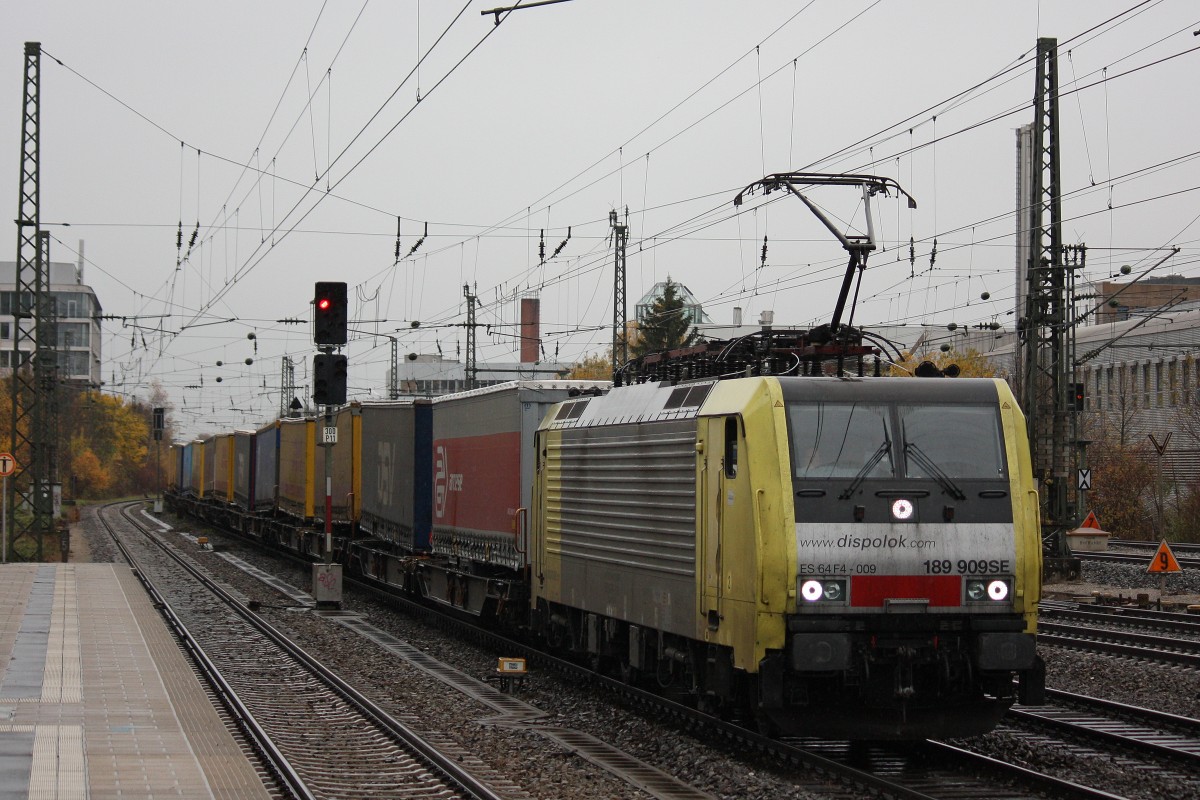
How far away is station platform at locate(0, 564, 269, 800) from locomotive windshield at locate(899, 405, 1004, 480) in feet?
16.7

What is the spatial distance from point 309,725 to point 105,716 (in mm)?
1806

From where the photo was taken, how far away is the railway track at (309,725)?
10375 millimetres

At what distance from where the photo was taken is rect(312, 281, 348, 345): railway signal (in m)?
22.0

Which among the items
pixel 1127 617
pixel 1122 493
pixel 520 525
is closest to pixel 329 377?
pixel 520 525

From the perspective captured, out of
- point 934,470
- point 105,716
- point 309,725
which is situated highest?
point 934,470

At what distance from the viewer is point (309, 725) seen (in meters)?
13.2

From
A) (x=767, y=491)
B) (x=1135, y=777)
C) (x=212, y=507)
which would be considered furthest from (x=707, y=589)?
(x=212, y=507)

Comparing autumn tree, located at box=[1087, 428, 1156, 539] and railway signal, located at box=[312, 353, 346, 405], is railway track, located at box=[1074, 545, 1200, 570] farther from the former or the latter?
railway signal, located at box=[312, 353, 346, 405]

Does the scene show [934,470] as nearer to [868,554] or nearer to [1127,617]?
[868,554]

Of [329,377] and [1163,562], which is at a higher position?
[329,377]

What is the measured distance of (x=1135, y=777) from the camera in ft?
33.8

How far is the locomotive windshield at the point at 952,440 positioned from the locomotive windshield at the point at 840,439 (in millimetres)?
173

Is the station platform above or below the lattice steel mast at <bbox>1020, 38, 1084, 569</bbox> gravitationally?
below

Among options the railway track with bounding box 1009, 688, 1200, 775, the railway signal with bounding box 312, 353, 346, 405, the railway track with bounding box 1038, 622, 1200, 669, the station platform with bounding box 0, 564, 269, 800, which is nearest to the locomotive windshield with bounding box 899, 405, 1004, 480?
the railway track with bounding box 1009, 688, 1200, 775
